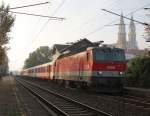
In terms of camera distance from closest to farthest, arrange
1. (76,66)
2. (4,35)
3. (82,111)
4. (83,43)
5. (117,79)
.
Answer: (82,111)
(117,79)
(76,66)
(4,35)
(83,43)

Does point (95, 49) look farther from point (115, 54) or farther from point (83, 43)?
point (83, 43)

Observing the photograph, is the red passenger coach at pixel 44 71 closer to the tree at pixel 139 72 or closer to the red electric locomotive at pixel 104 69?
the tree at pixel 139 72

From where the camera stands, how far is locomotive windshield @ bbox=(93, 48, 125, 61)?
26.9 m

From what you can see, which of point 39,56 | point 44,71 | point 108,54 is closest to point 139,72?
point 108,54

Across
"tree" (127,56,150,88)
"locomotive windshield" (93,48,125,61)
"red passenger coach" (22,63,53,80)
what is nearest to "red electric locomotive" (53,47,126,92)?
"locomotive windshield" (93,48,125,61)

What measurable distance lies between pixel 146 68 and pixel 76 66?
612 centimetres

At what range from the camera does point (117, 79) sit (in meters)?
26.5

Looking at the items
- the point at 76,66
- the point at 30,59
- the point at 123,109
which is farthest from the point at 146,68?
the point at 30,59

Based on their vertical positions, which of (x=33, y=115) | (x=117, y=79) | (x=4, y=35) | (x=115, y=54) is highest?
(x=4, y=35)

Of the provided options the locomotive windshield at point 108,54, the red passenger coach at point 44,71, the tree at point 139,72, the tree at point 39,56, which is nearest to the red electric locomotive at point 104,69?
the locomotive windshield at point 108,54

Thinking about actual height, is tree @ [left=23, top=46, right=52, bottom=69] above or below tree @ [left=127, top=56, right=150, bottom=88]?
above

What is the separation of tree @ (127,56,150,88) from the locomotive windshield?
6557mm

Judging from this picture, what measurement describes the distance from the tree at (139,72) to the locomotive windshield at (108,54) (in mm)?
6557

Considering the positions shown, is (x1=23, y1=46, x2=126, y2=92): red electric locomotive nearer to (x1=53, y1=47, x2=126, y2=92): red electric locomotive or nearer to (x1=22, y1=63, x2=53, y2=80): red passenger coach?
(x1=53, y1=47, x2=126, y2=92): red electric locomotive
